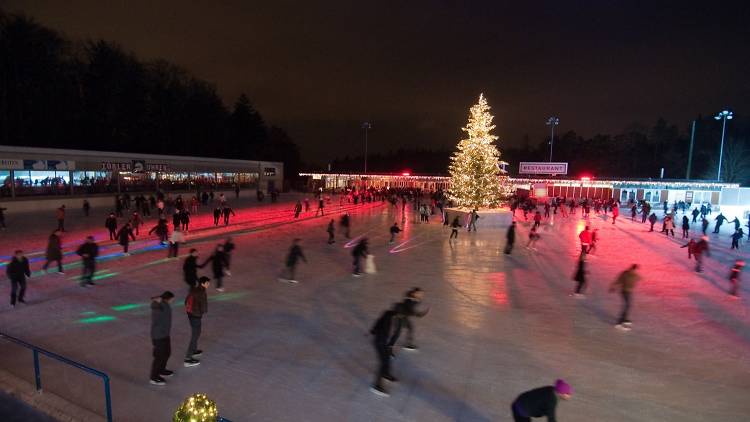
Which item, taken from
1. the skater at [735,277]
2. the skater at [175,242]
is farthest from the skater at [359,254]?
the skater at [735,277]

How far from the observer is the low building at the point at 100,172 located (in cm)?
2423

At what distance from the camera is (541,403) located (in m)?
3.82

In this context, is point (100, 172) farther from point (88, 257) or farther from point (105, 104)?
point (88, 257)

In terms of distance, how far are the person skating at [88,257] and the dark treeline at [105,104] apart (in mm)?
35469

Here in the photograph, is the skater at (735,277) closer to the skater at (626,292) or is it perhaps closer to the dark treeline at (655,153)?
the skater at (626,292)

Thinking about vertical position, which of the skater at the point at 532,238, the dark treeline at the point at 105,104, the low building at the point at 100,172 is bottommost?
the skater at the point at 532,238

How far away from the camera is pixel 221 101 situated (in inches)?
2645

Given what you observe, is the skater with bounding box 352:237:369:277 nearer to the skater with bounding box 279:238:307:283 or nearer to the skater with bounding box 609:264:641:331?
the skater with bounding box 279:238:307:283

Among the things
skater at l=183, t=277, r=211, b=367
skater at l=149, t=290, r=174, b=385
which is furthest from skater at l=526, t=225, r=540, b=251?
skater at l=149, t=290, r=174, b=385

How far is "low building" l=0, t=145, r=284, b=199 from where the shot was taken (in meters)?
24.2

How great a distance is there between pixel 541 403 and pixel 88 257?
9974mm

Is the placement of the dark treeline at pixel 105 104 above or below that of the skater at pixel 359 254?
above

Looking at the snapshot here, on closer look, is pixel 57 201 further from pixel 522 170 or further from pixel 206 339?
pixel 522 170

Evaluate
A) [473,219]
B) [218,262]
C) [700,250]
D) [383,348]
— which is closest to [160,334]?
[383,348]
